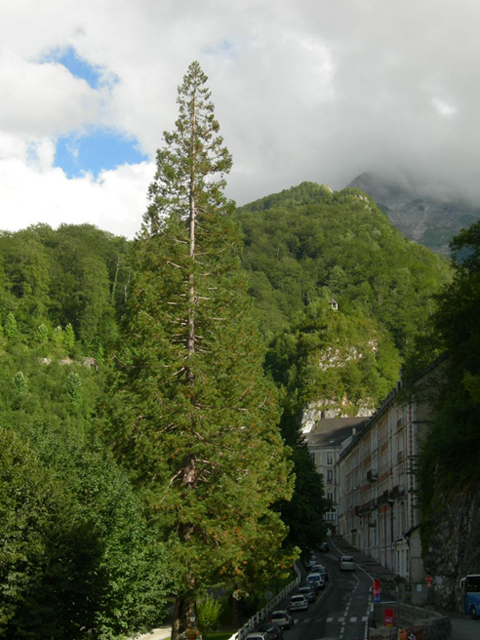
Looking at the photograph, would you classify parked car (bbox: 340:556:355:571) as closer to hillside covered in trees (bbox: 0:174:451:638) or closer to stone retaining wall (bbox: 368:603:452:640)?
hillside covered in trees (bbox: 0:174:451:638)

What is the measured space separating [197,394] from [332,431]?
10786 cm

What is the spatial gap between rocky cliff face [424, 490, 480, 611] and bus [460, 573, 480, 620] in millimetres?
2292

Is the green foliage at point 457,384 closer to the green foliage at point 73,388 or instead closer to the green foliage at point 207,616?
the green foliage at point 207,616

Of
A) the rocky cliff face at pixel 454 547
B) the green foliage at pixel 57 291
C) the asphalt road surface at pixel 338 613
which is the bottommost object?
the asphalt road surface at pixel 338 613

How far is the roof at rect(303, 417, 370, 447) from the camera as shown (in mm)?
136625

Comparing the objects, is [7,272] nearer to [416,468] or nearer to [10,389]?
[10,389]

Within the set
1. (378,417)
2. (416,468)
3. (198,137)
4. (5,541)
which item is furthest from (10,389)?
(5,541)

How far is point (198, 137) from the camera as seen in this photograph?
42.0 meters

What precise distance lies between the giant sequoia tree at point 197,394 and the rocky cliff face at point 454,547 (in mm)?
10695

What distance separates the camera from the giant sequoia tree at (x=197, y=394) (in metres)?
34.6

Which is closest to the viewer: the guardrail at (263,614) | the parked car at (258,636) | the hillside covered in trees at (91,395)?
the hillside covered in trees at (91,395)

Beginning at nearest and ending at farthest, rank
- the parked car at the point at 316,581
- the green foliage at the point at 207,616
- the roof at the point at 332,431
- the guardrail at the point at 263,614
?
the guardrail at the point at 263,614 < the green foliage at the point at 207,616 < the parked car at the point at 316,581 < the roof at the point at 332,431

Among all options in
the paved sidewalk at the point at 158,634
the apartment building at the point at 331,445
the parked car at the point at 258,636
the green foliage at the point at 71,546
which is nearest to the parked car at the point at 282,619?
the paved sidewalk at the point at 158,634

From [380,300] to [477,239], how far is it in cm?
14932
